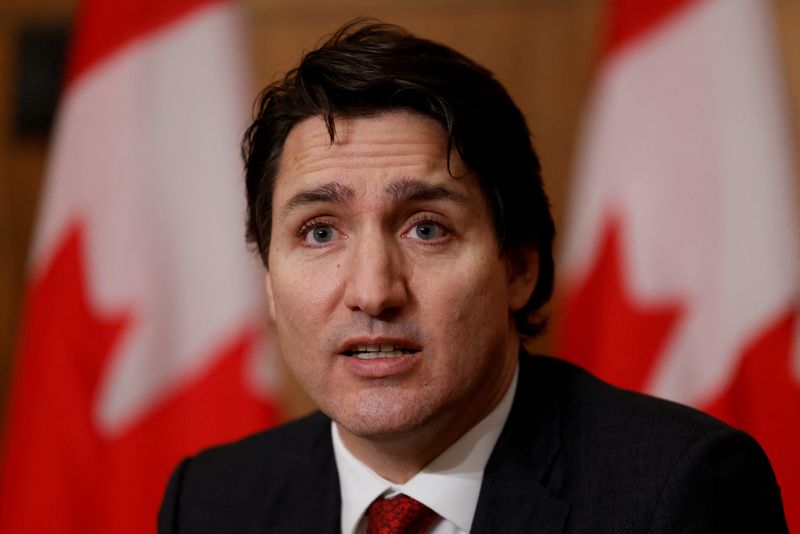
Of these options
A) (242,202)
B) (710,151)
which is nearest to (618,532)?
(710,151)

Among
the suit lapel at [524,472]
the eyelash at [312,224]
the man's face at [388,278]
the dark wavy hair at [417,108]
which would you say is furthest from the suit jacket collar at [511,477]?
the eyelash at [312,224]

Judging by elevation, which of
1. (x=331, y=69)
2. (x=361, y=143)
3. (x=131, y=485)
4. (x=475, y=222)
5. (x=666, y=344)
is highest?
(x=331, y=69)

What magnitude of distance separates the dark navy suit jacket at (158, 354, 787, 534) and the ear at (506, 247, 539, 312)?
145mm

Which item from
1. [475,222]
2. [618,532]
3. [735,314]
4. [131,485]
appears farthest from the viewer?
[131,485]

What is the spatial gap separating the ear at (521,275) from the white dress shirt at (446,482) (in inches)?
6.3

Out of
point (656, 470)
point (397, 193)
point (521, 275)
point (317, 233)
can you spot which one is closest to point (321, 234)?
point (317, 233)

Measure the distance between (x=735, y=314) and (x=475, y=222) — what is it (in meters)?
0.96

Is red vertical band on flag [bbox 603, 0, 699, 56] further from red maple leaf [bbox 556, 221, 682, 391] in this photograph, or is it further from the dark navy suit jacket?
the dark navy suit jacket

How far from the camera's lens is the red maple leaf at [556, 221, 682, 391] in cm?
244

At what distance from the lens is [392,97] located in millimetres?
1643

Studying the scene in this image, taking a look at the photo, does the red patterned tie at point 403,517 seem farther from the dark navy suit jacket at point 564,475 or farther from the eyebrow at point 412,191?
the eyebrow at point 412,191

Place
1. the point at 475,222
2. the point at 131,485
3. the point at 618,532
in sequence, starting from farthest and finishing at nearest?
the point at 131,485 < the point at 475,222 < the point at 618,532

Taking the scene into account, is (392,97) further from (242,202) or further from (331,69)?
(242,202)

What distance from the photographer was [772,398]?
2.28m
